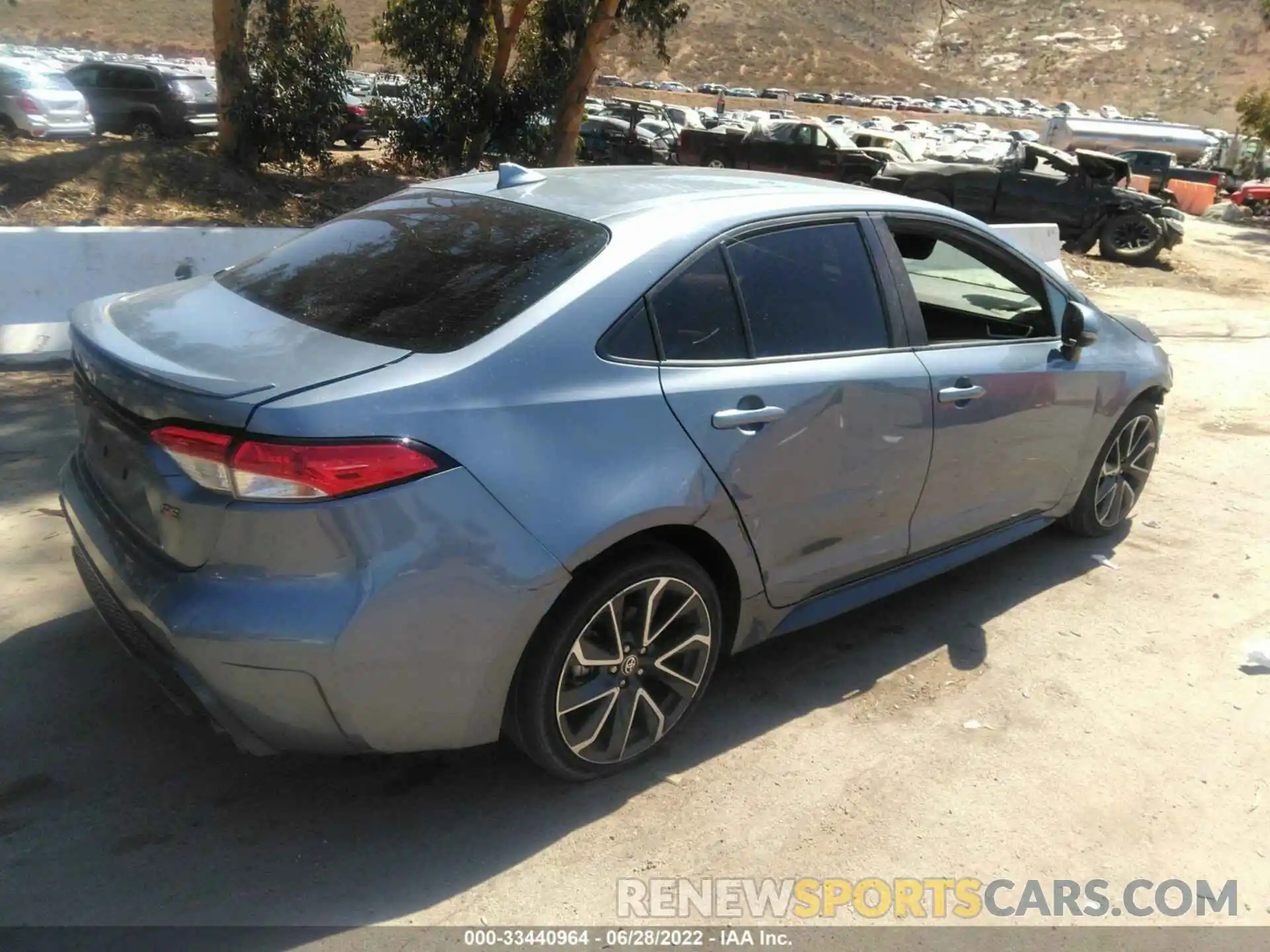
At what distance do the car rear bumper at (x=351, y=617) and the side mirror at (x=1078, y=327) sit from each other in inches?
104

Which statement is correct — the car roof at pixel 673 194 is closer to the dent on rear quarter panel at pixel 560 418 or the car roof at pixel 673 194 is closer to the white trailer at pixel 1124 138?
the dent on rear quarter panel at pixel 560 418

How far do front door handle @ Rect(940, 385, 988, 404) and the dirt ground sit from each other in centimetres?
99

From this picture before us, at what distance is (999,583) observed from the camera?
4848mm

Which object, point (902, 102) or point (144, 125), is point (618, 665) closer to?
point (144, 125)

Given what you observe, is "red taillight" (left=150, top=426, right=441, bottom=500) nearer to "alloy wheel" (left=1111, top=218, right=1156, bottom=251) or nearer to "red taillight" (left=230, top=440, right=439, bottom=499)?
"red taillight" (left=230, top=440, right=439, bottom=499)

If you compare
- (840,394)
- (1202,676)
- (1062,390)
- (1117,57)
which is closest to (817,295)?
(840,394)

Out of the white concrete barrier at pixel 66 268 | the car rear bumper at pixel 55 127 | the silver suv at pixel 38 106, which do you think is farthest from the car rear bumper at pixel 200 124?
the white concrete barrier at pixel 66 268

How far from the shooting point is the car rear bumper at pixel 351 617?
254cm

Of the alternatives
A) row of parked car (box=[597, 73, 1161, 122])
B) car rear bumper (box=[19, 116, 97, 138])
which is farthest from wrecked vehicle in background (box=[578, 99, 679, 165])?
row of parked car (box=[597, 73, 1161, 122])

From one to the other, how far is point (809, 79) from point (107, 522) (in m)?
86.5

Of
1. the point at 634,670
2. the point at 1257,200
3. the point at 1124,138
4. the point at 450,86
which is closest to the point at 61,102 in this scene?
the point at 450,86

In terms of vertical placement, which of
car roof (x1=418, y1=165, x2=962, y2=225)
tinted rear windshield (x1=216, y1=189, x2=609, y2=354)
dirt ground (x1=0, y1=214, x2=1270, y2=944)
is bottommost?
dirt ground (x1=0, y1=214, x2=1270, y2=944)

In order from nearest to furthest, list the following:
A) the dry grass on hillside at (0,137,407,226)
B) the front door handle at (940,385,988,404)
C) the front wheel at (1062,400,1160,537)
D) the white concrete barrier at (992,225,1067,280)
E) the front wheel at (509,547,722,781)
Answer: the front wheel at (509,547,722,781)
the front door handle at (940,385,988,404)
the front wheel at (1062,400,1160,537)
the dry grass on hillside at (0,137,407,226)
the white concrete barrier at (992,225,1067,280)

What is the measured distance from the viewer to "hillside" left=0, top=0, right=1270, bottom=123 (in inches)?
3206
